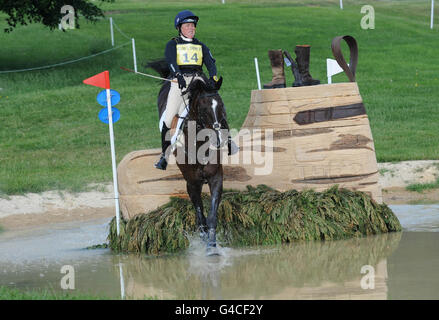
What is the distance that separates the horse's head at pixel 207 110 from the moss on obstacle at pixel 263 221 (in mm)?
1197

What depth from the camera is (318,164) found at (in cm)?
921

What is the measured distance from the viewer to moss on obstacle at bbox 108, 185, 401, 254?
8.58 meters

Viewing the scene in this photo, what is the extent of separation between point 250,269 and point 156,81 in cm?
462

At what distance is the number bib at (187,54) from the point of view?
8.36m

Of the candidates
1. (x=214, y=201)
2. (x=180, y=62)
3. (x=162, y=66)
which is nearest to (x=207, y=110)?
(x=180, y=62)

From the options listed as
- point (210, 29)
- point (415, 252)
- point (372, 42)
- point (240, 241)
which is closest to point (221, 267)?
point (240, 241)

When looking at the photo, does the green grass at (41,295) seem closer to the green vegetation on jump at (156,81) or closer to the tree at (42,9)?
the green vegetation on jump at (156,81)

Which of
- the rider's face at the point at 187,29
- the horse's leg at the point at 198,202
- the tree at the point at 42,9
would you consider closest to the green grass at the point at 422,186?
the horse's leg at the point at 198,202

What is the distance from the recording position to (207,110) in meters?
7.87

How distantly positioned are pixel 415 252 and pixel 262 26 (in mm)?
30254

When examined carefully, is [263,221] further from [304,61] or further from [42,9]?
[42,9]

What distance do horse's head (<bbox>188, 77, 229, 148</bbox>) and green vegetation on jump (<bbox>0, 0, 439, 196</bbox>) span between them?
9.17ft

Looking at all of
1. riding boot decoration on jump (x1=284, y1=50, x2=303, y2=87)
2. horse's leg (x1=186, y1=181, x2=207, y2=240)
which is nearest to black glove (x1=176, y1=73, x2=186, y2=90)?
horse's leg (x1=186, y1=181, x2=207, y2=240)
